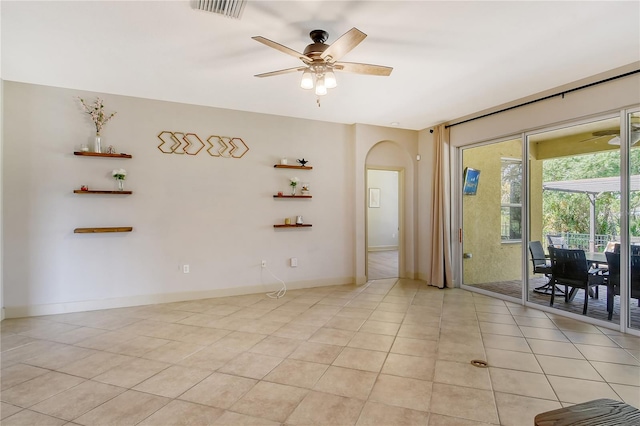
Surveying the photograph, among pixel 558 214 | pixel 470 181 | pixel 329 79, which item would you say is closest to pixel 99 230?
pixel 329 79

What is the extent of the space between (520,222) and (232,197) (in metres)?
4.20

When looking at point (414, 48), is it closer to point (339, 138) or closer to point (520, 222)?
point (339, 138)

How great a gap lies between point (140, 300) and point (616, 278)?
227 inches

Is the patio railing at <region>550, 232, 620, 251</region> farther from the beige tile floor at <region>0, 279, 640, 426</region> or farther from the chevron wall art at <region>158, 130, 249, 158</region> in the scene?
the chevron wall art at <region>158, 130, 249, 158</region>

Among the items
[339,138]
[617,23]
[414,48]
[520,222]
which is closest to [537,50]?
[617,23]

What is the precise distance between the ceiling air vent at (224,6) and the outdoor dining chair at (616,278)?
4.43 metres

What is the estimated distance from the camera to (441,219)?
16.9 ft

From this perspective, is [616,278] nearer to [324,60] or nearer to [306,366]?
[306,366]

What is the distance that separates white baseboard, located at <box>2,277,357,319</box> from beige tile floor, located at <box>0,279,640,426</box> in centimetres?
15

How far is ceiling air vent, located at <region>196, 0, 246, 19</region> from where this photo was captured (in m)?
2.21

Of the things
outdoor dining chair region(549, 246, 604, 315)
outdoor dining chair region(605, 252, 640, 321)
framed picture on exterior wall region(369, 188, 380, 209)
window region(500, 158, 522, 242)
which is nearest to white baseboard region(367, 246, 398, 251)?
framed picture on exterior wall region(369, 188, 380, 209)

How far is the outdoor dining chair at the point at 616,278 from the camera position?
320 cm

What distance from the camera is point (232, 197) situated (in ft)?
15.3

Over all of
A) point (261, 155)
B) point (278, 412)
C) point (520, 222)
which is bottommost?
point (278, 412)
